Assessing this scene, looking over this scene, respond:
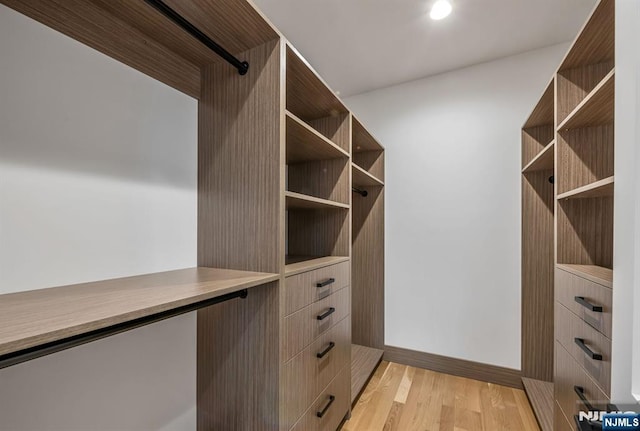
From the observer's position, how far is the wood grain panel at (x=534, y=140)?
185 centimetres

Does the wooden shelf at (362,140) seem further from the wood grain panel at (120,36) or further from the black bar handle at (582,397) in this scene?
the black bar handle at (582,397)

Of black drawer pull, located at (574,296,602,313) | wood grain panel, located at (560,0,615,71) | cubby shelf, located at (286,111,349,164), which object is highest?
wood grain panel, located at (560,0,615,71)

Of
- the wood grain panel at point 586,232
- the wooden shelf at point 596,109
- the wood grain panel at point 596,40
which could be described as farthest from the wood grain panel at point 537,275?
the wood grain panel at point 596,40

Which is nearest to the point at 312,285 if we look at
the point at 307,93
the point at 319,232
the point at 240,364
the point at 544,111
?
the point at 240,364

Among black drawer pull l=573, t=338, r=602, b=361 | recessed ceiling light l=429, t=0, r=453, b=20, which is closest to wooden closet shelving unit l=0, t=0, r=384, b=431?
recessed ceiling light l=429, t=0, r=453, b=20

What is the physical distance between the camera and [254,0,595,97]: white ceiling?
5.06 ft

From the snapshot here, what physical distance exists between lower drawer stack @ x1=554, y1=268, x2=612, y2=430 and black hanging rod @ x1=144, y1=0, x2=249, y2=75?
1.47 m

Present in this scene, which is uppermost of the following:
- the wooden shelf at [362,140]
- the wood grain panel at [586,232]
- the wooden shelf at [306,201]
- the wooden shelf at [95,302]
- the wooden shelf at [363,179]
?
the wooden shelf at [362,140]

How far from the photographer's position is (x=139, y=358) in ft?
3.10

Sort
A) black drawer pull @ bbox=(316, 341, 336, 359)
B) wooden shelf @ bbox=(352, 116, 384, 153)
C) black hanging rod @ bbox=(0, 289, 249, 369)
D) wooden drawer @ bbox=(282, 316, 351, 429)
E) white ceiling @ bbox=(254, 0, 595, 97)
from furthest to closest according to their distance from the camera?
wooden shelf @ bbox=(352, 116, 384, 153) → white ceiling @ bbox=(254, 0, 595, 97) → black drawer pull @ bbox=(316, 341, 336, 359) → wooden drawer @ bbox=(282, 316, 351, 429) → black hanging rod @ bbox=(0, 289, 249, 369)

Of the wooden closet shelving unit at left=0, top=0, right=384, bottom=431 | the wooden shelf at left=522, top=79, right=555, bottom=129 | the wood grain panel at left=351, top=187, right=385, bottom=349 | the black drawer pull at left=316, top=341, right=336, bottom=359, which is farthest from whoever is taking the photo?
the wood grain panel at left=351, top=187, right=385, bottom=349

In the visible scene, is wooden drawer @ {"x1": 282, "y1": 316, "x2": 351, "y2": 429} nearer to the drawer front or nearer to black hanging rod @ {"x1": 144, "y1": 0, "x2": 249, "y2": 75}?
the drawer front

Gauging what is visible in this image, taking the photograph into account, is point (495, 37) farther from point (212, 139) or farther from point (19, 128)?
point (19, 128)

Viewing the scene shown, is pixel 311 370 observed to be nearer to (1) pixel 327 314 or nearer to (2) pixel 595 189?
(1) pixel 327 314
